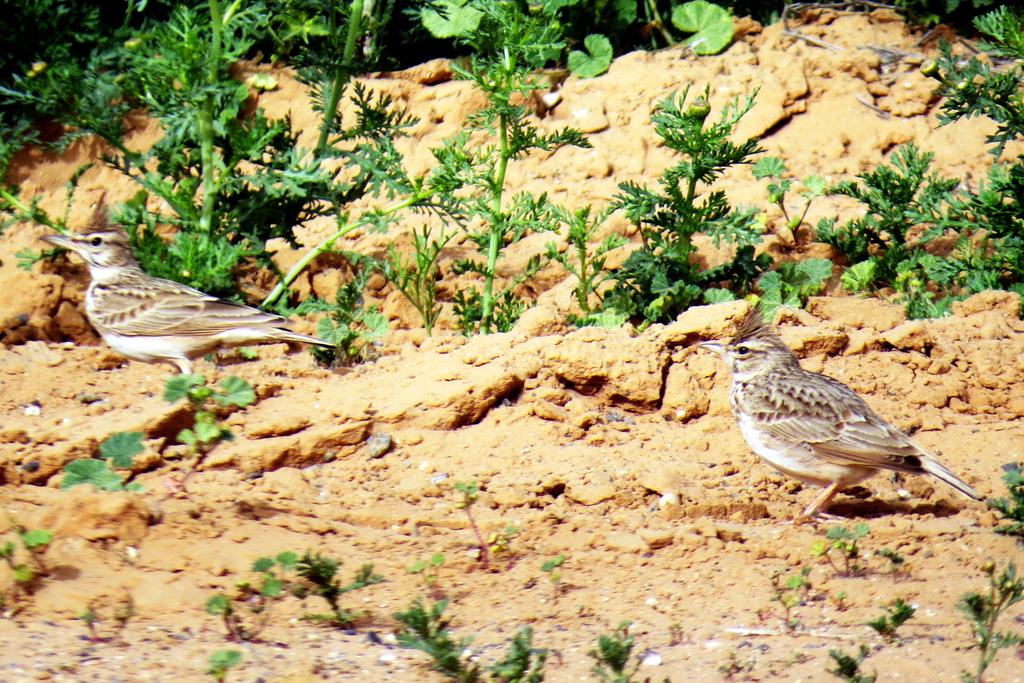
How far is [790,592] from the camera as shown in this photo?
5.61 meters

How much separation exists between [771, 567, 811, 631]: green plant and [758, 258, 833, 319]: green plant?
9.88ft

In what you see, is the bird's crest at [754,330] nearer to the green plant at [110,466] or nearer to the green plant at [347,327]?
the green plant at [347,327]

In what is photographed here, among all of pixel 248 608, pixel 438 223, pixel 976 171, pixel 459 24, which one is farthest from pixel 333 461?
pixel 976 171

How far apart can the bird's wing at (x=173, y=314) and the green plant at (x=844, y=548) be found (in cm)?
341

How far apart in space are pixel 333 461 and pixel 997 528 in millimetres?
3183

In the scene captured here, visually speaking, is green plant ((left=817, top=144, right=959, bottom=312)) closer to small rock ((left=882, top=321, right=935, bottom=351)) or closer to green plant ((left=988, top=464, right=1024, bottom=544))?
small rock ((left=882, top=321, right=935, bottom=351))

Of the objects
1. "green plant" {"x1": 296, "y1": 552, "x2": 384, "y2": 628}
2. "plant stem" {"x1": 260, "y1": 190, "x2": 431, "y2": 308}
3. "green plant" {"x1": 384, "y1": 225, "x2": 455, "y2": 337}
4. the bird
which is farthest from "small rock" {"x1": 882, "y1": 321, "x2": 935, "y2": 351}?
"green plant" {"x1": 296, "y1": 552, "x2": 384, "y2": 628}

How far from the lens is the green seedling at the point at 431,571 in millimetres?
5633

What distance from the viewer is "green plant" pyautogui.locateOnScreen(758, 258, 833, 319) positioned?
8.53 m

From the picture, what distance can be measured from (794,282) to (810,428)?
80.2 inches

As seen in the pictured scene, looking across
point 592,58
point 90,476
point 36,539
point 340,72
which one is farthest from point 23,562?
point 592,58

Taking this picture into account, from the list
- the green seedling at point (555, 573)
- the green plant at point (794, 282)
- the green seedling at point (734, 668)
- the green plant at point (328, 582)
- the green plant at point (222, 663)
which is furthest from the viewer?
the green plant at point (794, 282)

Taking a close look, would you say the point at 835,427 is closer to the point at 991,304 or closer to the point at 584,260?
the point at 991,304

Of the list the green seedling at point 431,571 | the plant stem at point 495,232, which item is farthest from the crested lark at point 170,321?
the green seedling at point 431,571
